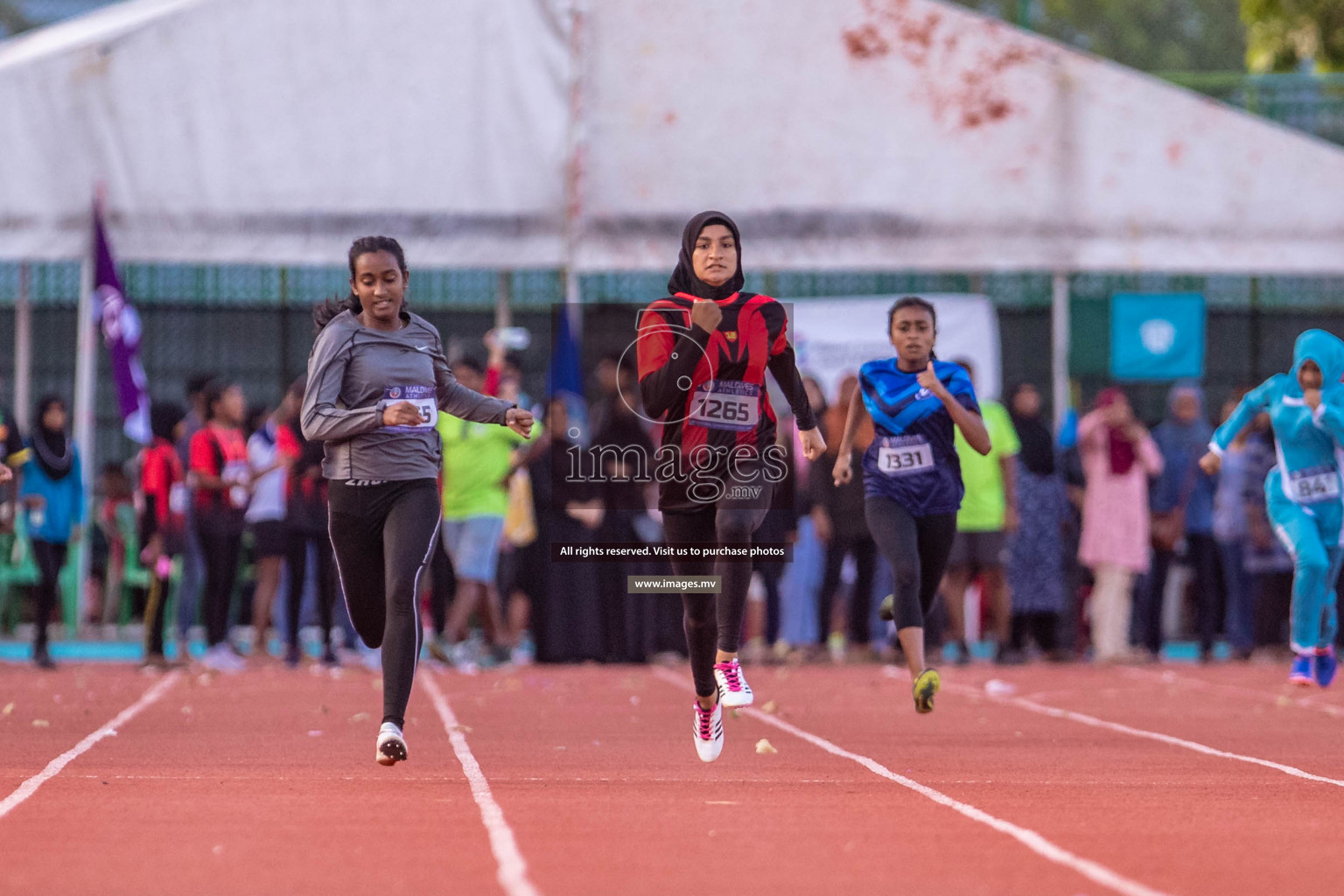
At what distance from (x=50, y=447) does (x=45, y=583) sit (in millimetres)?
1093

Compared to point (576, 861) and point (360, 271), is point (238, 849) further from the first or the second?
point (360, 271)

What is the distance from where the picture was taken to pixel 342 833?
6.26 metres

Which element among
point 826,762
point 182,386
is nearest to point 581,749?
point 826,762

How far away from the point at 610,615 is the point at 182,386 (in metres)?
5.63

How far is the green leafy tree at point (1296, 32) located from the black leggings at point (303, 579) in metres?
11.3

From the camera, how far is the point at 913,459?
10.1 m

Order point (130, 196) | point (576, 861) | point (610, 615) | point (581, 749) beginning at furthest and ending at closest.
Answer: point (130, 196), point (610, 615), point (581, 749), point (576, 861)

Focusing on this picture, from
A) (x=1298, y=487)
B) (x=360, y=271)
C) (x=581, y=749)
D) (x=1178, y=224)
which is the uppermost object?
(x=1178, y=224)

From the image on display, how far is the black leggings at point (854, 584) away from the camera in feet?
55.1

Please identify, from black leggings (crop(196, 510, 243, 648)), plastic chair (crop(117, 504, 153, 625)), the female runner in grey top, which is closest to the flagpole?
plastic chair (crop(117, 504, 153, 625))

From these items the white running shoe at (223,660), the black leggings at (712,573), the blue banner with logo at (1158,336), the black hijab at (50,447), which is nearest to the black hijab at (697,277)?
the black leggings at (712,573)

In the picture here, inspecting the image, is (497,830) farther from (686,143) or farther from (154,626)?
(686,143)

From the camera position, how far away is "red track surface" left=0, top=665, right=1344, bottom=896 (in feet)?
18.2

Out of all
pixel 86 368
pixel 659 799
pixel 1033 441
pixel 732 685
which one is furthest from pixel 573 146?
pixel 659 799
